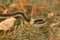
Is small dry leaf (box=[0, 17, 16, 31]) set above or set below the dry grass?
above

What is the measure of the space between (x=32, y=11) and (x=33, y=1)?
424 mm

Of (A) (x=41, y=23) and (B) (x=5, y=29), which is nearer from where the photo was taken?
(B) (x=5, y=29)

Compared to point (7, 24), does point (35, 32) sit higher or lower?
lower

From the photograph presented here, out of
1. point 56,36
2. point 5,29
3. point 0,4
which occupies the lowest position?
point 56,36

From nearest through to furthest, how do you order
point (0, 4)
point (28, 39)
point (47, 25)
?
point (28, 39), point (47, 25), point (0, 4)

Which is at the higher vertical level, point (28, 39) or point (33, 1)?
point (33, 1)

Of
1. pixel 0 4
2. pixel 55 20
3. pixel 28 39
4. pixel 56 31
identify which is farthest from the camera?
pixel 0 4

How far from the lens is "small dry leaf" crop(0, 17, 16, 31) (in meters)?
2.61

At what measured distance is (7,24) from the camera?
2.67 m

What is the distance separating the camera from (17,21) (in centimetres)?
290

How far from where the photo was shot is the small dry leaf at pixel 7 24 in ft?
8.56

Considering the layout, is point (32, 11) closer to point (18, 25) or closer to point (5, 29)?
point (18, 25)

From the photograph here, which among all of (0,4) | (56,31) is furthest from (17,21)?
(0,4)

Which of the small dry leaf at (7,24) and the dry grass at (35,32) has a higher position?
the small dry leaf at (7,24)
